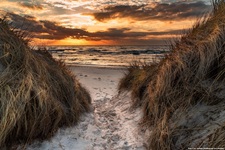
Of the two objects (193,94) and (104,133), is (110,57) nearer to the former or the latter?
(104,133)

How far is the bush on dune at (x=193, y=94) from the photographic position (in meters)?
2.80

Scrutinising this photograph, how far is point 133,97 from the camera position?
17.8 ft

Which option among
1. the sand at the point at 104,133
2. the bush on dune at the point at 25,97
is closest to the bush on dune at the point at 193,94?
the sand at the point at 104,133

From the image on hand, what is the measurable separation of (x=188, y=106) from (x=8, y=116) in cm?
245

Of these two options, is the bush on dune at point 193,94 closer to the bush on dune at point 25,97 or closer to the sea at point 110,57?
the bush on dune at point 25,97

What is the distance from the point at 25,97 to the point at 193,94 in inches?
94.2

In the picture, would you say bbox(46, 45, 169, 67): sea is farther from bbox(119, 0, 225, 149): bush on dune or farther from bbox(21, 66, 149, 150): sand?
bbox(119, 0, 225, 149): bush on dune

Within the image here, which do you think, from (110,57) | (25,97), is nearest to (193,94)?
(25,97)

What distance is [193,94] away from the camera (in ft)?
11.1

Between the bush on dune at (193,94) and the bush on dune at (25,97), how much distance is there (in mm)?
1559

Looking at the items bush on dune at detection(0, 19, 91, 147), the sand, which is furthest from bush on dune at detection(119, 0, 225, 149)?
bush on dune at detection(0, 19, 91, 147)

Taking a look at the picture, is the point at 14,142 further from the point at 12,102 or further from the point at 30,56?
the point at 30,56

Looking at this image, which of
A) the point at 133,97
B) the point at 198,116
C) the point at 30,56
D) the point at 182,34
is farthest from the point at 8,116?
the point at 182,34

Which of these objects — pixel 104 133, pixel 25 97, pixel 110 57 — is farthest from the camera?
pixel 110 57
